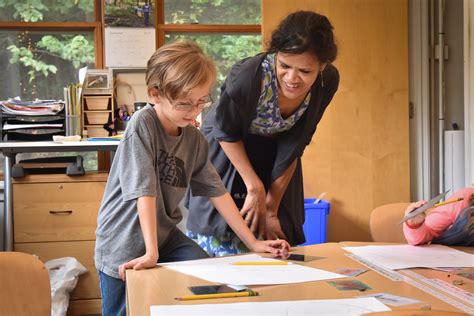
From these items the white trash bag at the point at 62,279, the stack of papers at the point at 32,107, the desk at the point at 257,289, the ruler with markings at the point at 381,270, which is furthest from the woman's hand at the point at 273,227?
the stack of papers at the point at 32,107

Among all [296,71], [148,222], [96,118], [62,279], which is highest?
[296,71]

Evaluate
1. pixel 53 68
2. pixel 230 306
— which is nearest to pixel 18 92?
pixel 53 68

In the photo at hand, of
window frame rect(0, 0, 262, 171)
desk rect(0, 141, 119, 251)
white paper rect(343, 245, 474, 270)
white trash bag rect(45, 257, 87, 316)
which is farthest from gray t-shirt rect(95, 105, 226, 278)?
window frame rect(0, 0, 262, 171)

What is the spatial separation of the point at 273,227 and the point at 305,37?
1.86 feet

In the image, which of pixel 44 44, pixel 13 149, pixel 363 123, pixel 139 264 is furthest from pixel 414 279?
pixel 44 44

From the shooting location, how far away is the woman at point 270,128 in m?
1.77

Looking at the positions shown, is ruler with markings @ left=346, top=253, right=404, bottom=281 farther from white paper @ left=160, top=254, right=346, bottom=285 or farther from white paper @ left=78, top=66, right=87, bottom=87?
white paper @ left=78, top=66, right=87, bottom=87

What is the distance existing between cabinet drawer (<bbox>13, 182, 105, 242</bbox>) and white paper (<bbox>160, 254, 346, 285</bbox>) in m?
2.15

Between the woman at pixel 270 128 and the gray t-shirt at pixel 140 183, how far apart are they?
0.16m

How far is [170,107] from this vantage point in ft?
5.57

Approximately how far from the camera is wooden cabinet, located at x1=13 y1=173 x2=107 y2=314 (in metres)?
3.53

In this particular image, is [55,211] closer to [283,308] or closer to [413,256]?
[413,256]

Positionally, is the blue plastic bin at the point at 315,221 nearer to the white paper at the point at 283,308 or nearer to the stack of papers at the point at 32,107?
the stack of papers at the point at 32,107

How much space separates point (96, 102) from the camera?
412 centimetres
